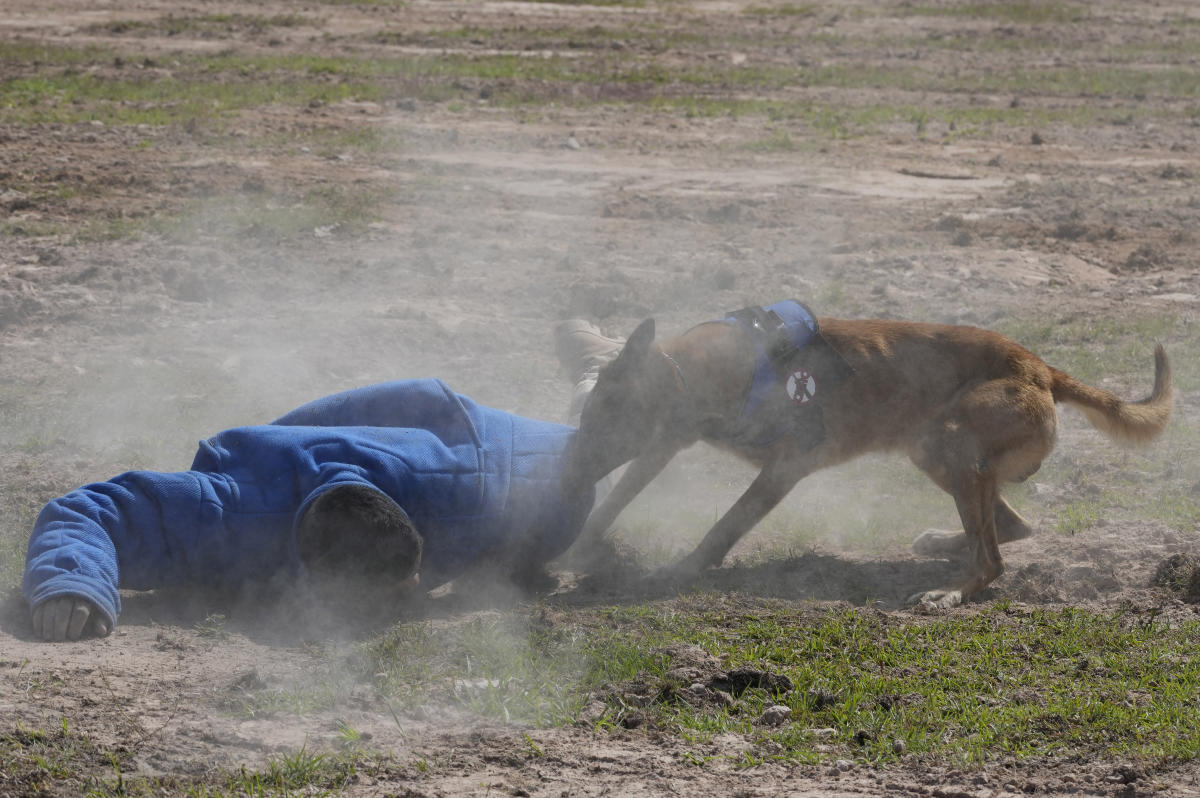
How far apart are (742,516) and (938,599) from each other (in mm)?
860

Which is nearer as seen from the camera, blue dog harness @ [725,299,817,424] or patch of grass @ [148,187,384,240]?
blue dog harness @ [725,299,817,424]

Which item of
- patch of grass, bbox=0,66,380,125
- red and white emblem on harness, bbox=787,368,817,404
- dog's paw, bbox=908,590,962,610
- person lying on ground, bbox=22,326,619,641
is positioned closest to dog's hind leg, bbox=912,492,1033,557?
dog's paw, bbox=908,590,962,610

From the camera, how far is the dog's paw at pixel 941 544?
19.3 ft

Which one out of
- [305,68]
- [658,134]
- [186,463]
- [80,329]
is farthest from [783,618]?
[305,68]

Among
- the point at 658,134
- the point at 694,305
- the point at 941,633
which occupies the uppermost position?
the point at 658,134

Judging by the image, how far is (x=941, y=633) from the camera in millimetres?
4707

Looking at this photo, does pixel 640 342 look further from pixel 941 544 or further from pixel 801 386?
pixel 941 544

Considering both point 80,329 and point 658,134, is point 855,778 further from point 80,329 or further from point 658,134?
point 658,134

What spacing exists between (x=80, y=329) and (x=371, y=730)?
4.88m

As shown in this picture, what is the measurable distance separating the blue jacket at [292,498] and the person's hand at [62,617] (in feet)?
0.10

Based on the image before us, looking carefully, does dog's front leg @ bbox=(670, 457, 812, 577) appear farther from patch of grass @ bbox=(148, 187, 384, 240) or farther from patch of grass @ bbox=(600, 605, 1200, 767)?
patch of grass @ bbox=(148, 187, 384, 240)

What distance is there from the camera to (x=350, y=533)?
13.6 feet

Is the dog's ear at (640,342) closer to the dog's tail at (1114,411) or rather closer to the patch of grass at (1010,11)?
the dog's tail at (1114,411)

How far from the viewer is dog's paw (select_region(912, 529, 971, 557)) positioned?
5.88m
